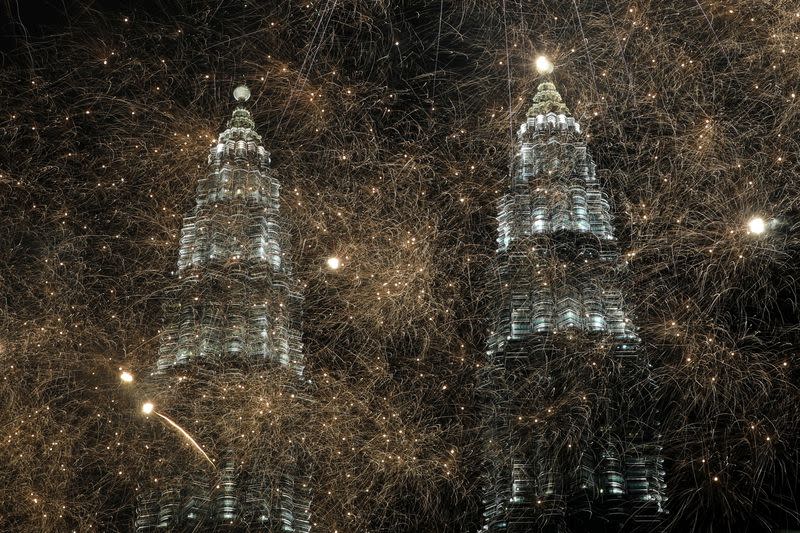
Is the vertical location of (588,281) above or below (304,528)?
above

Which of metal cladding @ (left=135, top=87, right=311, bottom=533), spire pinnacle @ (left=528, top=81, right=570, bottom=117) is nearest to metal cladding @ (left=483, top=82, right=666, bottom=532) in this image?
spire pinnacle @ (left=528, top=81, right=570, bottom=117)

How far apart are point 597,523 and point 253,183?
3269 cm

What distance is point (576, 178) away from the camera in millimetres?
79438

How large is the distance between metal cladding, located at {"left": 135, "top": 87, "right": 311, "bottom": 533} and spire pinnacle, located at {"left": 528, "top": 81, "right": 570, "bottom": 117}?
18.9 metres

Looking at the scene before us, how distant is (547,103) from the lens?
80.7 meters

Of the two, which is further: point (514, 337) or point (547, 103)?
point (547, 103)

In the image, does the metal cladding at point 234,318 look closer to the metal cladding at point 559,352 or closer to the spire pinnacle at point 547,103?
the metal cladding at point 559,352

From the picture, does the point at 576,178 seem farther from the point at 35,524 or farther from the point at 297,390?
the point at 35,524

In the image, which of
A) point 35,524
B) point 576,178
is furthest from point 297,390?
point 35,524

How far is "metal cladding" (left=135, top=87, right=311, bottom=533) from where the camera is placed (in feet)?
230

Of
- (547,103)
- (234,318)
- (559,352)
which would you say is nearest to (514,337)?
(559,352)

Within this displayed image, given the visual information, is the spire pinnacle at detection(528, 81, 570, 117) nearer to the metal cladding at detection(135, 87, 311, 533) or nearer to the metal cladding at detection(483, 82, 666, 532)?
the metal cladding at detection(483, 82, 666, 532)

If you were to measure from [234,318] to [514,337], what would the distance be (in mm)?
18504

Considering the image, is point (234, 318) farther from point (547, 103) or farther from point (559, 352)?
point (547, 103)
